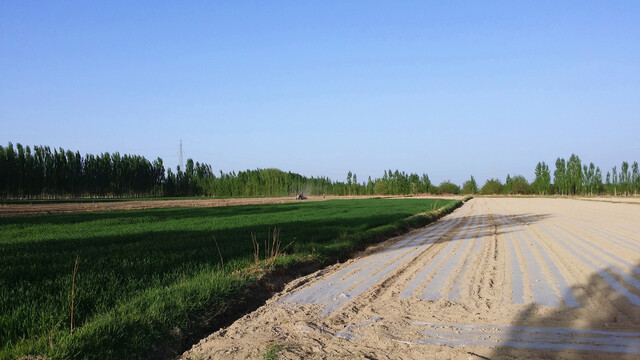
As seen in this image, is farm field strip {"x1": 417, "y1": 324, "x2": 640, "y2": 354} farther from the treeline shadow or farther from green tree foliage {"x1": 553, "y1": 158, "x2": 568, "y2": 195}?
green tree foliage {"x1": 553, "y1": 158, "x2": 568, "y2": 195}

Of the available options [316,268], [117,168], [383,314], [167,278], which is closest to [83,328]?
[167,278]

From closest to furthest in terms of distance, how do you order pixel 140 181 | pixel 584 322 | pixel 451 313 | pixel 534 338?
pixel 534 338 < pixel 584 322 < pixel 451 313 < pixel 140 181

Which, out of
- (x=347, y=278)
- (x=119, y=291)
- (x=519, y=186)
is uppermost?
(x=519, y=186)

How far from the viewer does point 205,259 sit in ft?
29.2

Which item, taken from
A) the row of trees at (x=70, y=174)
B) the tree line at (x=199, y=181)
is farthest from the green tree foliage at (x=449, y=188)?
the row of trees at (x=70, y=174)

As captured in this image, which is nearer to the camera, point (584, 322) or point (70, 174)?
point (584, 322)

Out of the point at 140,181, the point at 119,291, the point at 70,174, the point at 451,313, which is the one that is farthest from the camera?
the point at 140,181

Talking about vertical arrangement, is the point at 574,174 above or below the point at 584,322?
above

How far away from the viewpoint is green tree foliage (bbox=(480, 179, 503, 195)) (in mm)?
113875

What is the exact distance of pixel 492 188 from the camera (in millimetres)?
114500

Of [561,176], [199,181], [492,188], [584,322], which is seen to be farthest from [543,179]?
[584,322]

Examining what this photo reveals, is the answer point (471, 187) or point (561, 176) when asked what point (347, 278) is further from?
point (471, 187)

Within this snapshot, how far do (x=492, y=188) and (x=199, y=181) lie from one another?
80.6 meters

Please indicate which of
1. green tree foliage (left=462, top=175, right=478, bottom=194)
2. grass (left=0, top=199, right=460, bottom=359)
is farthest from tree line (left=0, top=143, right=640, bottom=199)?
grass (left=0, top=199, right=460, bottom=359)
